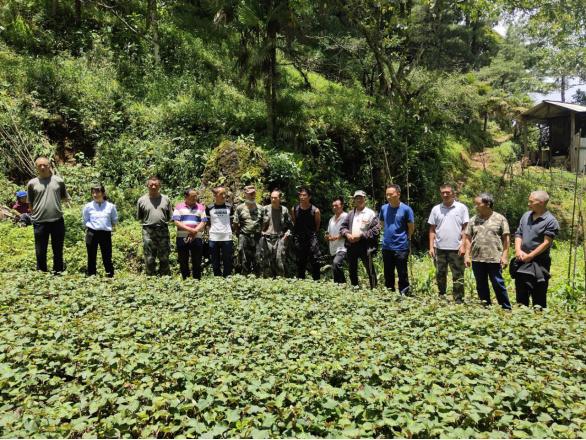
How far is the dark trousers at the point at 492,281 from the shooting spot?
665 cm

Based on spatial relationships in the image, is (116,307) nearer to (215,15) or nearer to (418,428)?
(418,428)

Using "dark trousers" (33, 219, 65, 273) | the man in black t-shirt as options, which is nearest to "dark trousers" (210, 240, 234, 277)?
the man in black t-shirt

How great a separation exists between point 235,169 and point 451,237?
5.51 meters

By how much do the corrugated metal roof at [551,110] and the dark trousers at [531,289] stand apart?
19.8 metres

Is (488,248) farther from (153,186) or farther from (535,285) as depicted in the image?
(153,186)

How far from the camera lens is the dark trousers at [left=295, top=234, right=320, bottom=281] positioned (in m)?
8.26

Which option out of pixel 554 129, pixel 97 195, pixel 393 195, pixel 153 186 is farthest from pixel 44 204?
pixel 554 129

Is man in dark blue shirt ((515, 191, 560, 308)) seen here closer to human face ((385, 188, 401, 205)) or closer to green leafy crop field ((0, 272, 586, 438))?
green leafy crop field ((0, 272, 586, 438))

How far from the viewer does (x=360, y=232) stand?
7.66 meters

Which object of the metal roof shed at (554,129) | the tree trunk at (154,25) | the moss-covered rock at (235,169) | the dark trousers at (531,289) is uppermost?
the tree trunk at (154,25)

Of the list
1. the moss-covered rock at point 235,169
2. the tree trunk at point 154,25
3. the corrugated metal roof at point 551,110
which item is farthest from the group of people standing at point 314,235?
the corrugated metal roof at point 551,110

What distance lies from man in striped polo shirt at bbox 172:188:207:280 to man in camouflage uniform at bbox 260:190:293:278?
1.15 m

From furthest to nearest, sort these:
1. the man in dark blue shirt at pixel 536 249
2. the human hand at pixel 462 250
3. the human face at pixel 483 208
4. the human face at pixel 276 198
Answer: the human face at pixel 276 198, the human hand at pixel 462 250, the human face at pixel 483 208, the man in dark blue shirt at pixel 536 249

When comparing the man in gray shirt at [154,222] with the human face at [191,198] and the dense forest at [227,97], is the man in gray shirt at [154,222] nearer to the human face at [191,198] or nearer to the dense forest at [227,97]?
the human face at [191,198]
